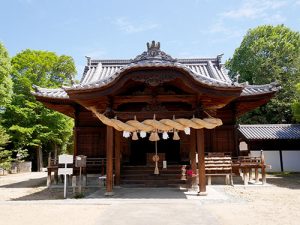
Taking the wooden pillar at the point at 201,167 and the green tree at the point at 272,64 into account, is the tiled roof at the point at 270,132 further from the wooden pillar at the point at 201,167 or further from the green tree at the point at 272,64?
the wooden pillar at the point at 201,167

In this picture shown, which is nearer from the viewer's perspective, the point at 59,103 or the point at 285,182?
the point at 59,103

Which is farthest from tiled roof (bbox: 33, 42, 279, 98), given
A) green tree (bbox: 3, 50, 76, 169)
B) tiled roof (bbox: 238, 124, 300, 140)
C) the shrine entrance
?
green tree (bbox: 3, 50, 76, 169)

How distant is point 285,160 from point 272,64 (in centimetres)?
1635

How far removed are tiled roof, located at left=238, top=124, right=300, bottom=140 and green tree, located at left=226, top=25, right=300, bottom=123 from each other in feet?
29.0

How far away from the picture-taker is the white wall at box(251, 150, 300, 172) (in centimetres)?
2588

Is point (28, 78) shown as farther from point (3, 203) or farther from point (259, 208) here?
point (259, 208)

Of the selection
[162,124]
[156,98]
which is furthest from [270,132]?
[162,124]

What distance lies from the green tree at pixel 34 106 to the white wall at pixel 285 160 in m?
21.5

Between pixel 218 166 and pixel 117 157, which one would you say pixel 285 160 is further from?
pixel 117 157

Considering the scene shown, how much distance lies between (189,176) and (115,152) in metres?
3.69

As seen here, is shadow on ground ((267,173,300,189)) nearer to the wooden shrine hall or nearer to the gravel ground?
the gravel ground

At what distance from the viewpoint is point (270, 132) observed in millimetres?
26297

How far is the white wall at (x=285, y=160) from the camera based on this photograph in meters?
25.9

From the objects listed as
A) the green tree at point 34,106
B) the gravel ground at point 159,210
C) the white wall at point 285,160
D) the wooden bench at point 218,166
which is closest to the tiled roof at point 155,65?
the wooden bench at point 218,166
